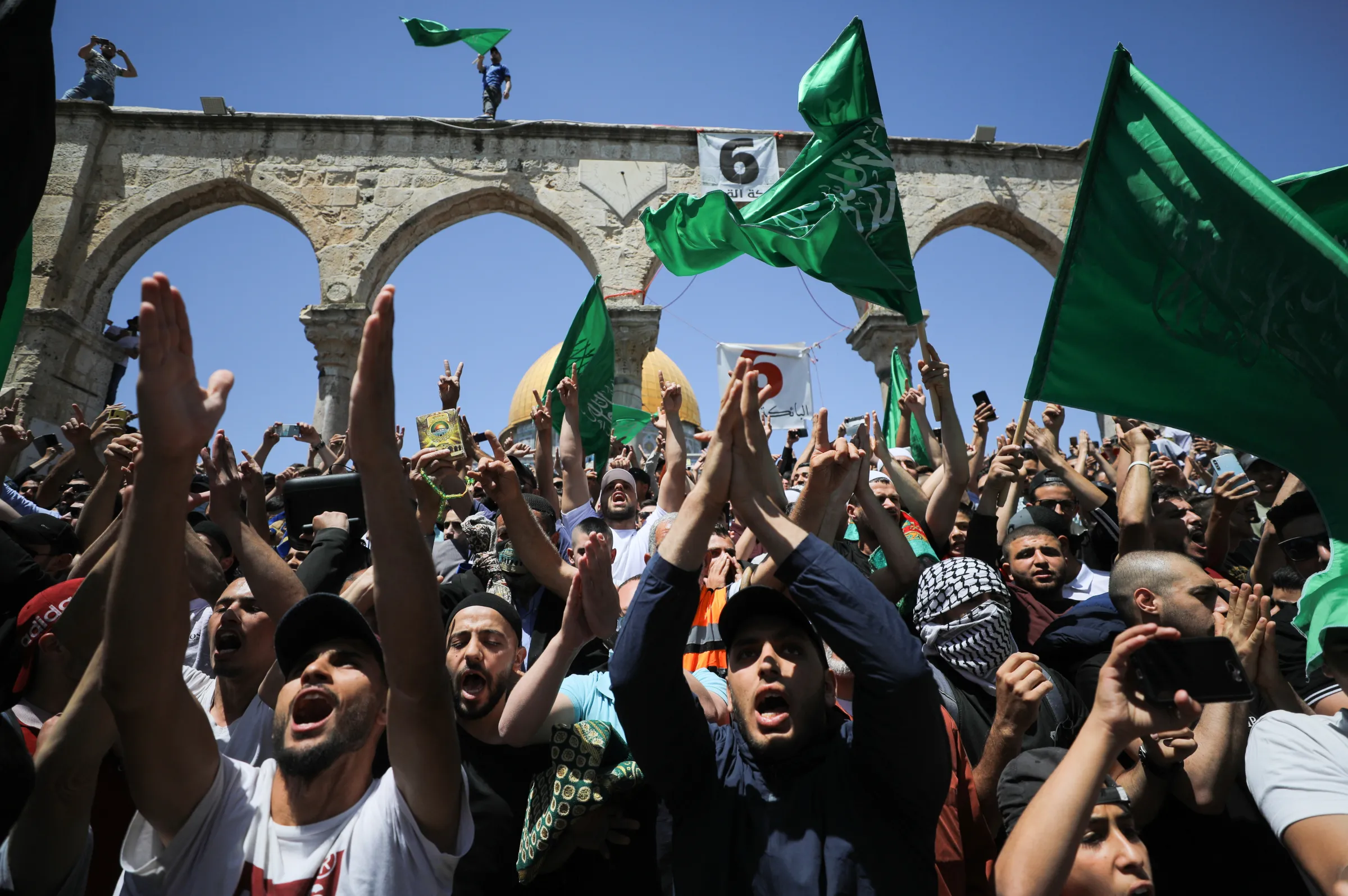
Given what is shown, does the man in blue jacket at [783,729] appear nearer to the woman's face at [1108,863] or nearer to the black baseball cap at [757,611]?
the black baseball cap at [757,611]

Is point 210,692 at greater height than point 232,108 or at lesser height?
lesser

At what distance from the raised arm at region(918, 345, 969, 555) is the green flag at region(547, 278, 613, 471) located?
11.6 feet

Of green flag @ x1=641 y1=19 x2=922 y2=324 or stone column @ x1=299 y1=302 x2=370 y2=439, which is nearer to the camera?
green flag @ x1=641 y1=19 x2=922 y2=324

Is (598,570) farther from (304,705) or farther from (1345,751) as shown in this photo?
(1345,751)

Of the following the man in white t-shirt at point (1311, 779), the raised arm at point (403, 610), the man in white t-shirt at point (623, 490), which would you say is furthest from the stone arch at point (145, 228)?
the man in white t-shirt at point (1311, 779)

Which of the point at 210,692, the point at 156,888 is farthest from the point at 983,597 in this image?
the point at 210,692

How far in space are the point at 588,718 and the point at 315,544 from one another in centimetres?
154

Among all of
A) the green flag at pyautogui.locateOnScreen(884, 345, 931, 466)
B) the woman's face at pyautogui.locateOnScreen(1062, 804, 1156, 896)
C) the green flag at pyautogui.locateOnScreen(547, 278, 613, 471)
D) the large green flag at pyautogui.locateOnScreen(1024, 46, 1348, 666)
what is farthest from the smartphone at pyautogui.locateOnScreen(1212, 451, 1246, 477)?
the woman's face at pyautogui.locateOnScreen(1062, 804, 1156, 896)

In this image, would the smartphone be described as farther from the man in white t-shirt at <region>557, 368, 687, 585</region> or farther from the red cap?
the red cap

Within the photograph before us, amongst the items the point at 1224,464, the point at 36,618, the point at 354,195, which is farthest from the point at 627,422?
the point at 36,618

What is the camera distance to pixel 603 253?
13.7 m

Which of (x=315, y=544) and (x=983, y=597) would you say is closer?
(x=983, y=597)

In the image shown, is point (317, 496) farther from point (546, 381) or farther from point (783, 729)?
point (546, 381)

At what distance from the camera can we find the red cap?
267 cm
